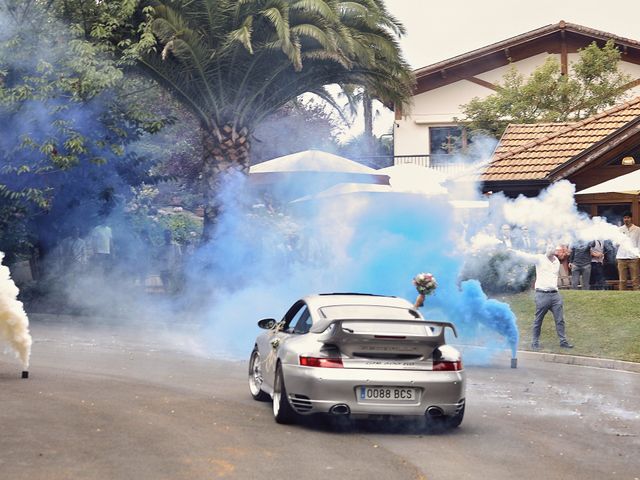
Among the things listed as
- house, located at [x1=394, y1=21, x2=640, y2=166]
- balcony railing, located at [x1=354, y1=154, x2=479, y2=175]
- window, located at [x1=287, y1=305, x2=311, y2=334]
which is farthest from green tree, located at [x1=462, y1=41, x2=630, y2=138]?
window, located at [x1=287, y1=305, x2=311, y2=334]

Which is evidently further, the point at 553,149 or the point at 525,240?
the point at 553,149

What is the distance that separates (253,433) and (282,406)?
584 millimetres

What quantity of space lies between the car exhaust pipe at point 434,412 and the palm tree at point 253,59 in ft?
45.2

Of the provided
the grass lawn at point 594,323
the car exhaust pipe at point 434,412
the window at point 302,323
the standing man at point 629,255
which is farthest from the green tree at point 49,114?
the car exhaust pipe at point 434,412

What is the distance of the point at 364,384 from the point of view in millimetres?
9914

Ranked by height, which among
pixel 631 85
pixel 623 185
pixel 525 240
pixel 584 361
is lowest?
pixel 584 361

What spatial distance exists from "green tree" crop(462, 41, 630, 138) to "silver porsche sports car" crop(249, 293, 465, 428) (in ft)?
98.9

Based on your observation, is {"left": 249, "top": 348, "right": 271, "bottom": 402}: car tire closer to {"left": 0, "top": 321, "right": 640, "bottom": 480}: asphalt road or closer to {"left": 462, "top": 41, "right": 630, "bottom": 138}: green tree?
{"left": 0, "top": 321, "right": 640, "bottom": 480}: asphalt road

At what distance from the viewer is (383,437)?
32.4 feet

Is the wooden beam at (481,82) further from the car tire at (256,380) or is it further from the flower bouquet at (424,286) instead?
the car tire at (256,380)

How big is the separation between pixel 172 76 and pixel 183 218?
7359 millimetres

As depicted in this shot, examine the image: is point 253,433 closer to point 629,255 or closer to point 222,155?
point 629,255

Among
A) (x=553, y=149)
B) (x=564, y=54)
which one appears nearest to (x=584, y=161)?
(x=553, y=149)

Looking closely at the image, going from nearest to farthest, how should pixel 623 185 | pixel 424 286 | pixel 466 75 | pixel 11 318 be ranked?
pixel 11 318 < pixel 424 286 < pixel 623 185 < pixel 466 75
